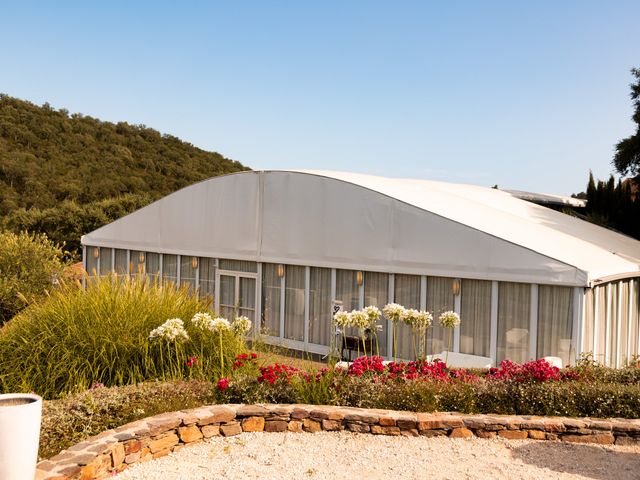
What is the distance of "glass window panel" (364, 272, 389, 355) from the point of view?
38.8ft

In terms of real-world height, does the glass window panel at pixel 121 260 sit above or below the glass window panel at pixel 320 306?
above

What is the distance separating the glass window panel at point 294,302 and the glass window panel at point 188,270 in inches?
115

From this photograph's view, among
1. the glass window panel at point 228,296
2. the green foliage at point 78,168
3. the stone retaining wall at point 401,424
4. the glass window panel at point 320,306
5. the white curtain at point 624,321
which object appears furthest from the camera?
the green foliage at point 78,168

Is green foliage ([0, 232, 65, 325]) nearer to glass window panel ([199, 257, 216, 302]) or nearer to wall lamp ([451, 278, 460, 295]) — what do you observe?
glass window panel ([199, 257, 216, 302])

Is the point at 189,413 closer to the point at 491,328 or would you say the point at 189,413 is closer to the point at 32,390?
the point at 32,390

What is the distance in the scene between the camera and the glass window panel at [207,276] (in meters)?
14.8

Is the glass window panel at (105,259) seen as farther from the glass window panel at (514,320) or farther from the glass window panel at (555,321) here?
the glass window panel at (555,321)

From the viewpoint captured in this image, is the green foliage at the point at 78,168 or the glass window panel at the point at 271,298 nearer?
the glass window panel at the point at 271,298

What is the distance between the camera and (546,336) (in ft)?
32.4

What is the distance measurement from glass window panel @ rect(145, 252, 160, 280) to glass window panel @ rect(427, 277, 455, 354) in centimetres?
784

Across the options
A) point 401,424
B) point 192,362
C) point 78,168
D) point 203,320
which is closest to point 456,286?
point 401,424

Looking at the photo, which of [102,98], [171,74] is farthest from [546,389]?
[102,98]

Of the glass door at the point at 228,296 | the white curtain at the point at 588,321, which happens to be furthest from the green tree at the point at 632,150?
the glass door at the point at 228,296

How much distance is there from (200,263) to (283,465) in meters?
10.3
